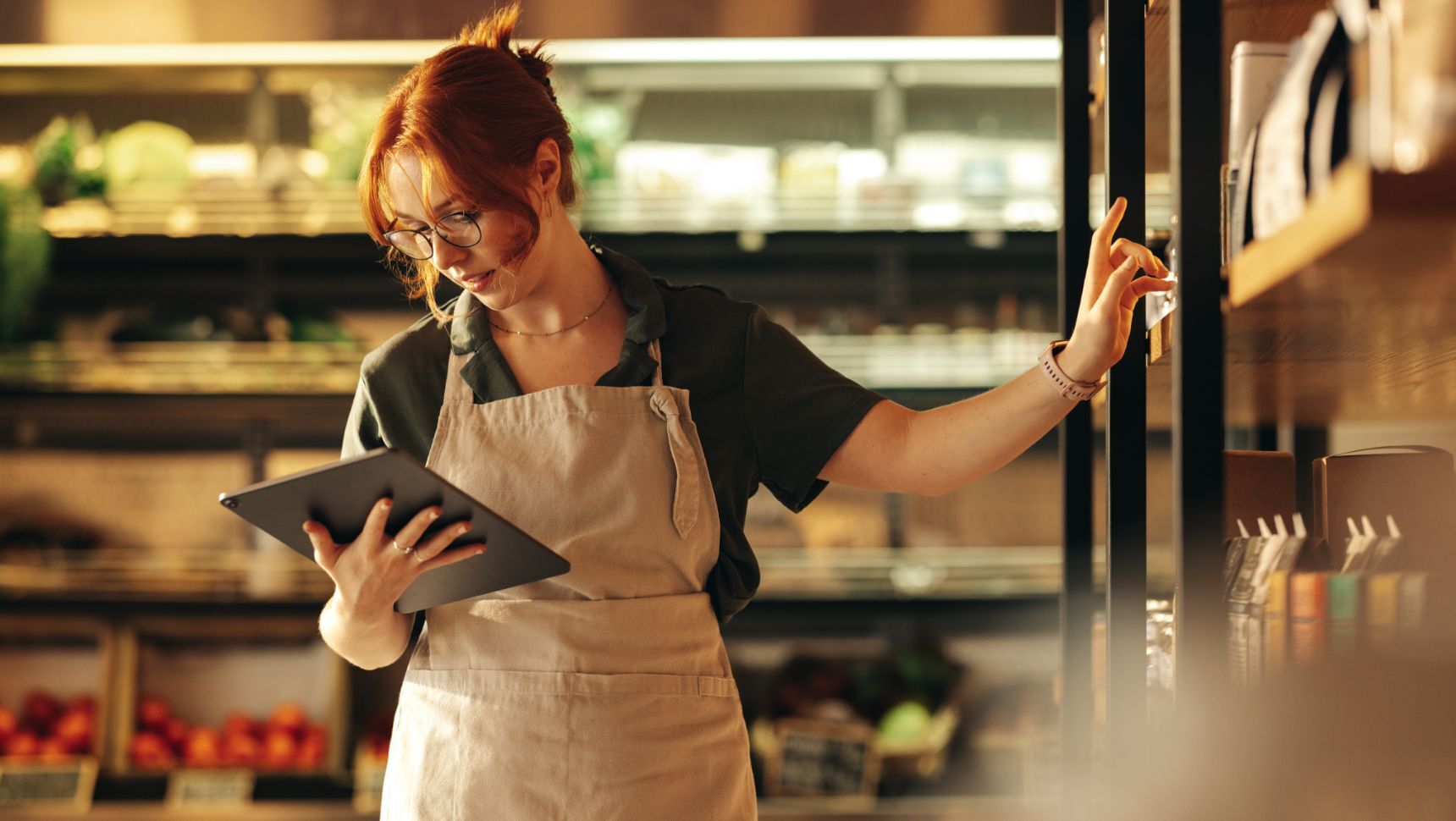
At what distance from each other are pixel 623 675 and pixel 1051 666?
81.9 inches

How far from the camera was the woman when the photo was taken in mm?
1265

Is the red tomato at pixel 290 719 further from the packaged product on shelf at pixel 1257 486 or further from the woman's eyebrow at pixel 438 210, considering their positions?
the packaged product on shelf at pixel 1257 486

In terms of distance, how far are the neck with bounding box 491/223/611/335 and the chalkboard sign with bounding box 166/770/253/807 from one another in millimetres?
1828

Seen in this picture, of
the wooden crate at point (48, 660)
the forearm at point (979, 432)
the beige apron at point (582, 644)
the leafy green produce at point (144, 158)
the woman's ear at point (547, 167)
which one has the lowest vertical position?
the wooden crate at point (48, 660)

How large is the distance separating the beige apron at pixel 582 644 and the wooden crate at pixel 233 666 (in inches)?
73.7

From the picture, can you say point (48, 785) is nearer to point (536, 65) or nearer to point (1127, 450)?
point (536, 65)

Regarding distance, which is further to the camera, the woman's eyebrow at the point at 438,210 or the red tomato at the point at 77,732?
the red tomato at the point at 77,732

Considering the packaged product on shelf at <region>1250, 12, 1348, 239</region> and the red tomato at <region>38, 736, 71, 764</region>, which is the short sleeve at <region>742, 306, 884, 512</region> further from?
the red tomato at <region>38, 736, 71, 764</region>

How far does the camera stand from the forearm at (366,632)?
129cm

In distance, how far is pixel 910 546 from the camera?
3.11m

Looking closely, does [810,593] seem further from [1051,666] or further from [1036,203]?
[1036,203]

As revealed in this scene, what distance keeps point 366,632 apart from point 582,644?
0.23 m

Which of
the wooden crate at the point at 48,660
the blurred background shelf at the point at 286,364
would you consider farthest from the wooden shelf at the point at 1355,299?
the wooden crate at the point at 48,660

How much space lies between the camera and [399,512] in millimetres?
1149
